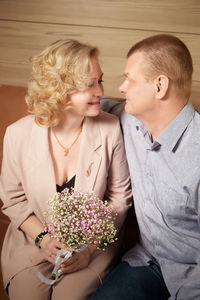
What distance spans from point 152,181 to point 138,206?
191 mm

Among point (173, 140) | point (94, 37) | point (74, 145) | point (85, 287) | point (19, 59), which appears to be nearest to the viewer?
point (173, 140)

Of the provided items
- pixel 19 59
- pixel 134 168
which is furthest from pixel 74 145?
pixel 19 59

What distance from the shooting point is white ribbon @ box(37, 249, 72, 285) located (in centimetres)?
159

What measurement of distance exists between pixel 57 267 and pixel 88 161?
1.76 ft

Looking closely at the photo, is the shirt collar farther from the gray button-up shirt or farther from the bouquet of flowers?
the bouquet of flowers

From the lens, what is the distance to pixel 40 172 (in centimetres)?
178

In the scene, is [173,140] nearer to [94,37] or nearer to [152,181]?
[152,181]

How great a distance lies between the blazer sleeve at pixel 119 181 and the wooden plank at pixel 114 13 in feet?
2.63

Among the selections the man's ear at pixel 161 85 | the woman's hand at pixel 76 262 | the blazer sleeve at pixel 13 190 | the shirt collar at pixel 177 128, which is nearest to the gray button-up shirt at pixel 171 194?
the shirt collar at pixel 177 128

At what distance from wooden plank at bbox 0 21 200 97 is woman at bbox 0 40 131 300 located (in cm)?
63

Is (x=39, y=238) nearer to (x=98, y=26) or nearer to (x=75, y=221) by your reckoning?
(x=75, y=221)

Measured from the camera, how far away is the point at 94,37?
93.1 inches

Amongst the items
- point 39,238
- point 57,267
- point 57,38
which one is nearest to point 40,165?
point 39,238

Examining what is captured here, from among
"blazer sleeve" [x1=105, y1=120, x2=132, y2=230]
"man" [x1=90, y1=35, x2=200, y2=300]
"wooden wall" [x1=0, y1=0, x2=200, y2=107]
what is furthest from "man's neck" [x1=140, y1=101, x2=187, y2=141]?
"wooden wall" [x1=0, y1=0, x2=200, y2=107]
